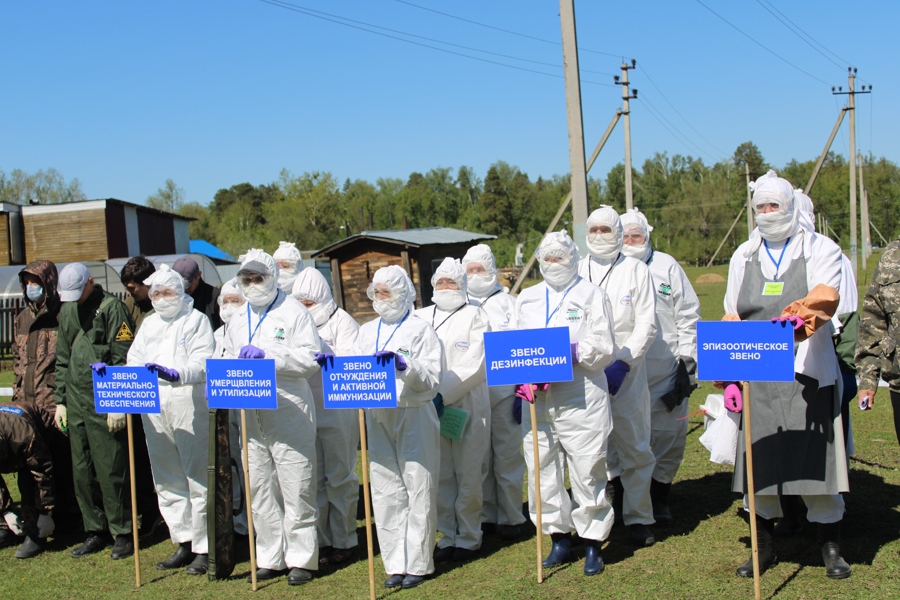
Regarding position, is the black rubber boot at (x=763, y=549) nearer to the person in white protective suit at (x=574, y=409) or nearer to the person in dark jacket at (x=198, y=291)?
the person in white protective suit at (x=574, y=409)

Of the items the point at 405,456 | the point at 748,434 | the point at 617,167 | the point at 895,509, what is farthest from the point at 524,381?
A: the point at 617,167

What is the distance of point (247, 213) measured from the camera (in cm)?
8062

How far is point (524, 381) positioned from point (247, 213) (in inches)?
3102

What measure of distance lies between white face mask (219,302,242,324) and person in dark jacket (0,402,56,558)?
66.3 inches

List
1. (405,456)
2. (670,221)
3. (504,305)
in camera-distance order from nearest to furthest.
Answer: (405,456)
(504,305)
(670,221)

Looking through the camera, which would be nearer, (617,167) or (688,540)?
(688,540)

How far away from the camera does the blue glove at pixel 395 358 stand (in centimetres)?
495

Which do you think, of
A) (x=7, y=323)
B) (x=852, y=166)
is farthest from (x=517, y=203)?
(x=7, y=323)

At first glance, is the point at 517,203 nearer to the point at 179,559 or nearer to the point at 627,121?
the point at 627,121

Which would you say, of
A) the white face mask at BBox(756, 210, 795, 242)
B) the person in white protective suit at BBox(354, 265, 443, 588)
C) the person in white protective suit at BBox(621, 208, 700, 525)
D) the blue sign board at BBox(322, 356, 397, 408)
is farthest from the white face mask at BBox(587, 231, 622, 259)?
the blue sign board at BBox(322, 356, 397, 408)

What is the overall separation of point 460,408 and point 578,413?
0.98 m

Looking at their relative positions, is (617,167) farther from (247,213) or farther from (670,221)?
(247,213)

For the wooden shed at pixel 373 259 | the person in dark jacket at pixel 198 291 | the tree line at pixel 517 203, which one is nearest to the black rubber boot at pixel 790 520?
the person in dark jacket at pixel 198 291

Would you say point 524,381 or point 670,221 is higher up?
point 670,221
